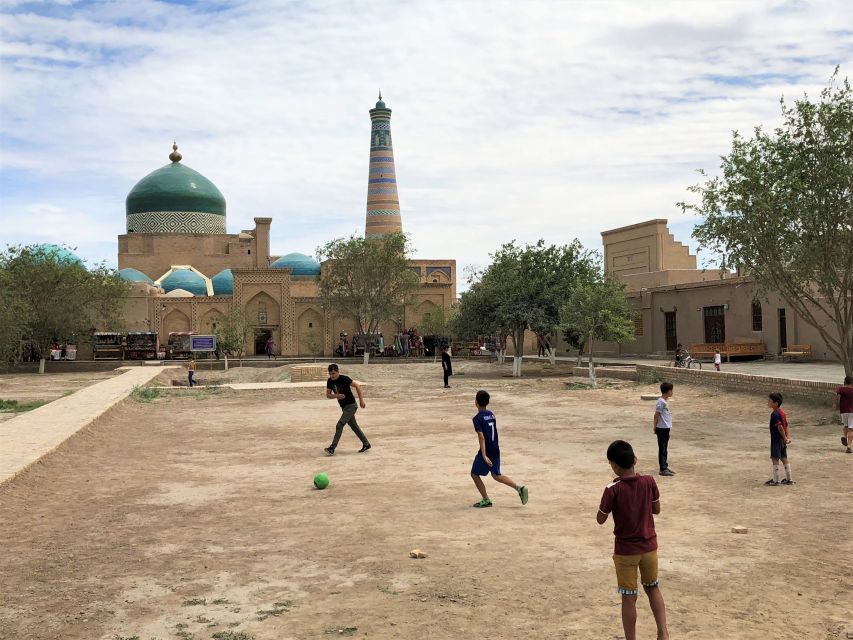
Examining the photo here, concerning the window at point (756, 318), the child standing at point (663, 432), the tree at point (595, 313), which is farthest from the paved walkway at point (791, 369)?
the child standing at point (663, 432)

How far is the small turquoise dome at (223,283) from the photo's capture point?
197 feet

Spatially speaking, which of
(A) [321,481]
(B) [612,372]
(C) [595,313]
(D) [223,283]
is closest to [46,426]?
(A) [321,481]

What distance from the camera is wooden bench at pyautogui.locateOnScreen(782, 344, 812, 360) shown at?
29141 mm

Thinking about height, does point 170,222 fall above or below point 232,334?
above

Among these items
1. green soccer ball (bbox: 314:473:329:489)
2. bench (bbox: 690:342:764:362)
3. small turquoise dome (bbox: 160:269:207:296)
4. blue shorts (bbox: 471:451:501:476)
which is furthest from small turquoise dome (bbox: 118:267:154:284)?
blue shorts (bbox: 471:451:501:476)

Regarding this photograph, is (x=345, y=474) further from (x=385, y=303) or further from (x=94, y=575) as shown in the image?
(x=385, y=303)

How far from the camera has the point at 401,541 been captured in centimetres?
715

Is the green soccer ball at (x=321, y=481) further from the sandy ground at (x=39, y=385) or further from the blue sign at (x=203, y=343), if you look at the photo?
the blue sign at (x=203, y=343)

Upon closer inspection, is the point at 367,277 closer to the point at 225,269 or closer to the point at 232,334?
the point at 232,334

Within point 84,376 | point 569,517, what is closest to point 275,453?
point 569,517

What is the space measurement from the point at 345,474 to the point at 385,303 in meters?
34.7

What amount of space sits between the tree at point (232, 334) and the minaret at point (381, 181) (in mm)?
17458

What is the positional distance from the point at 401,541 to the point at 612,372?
886 inches

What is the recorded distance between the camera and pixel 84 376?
37.0 metres
